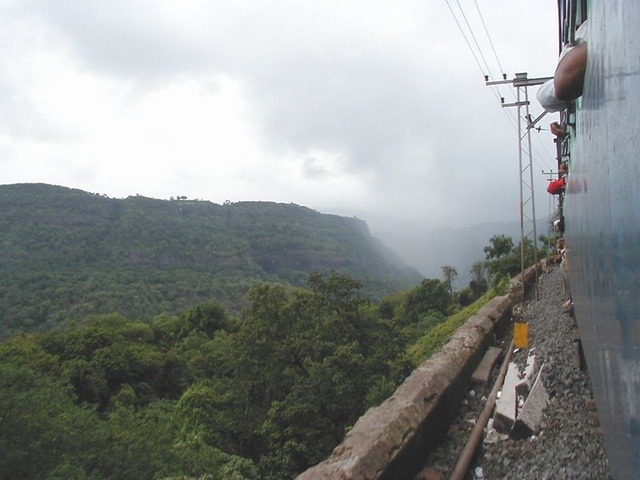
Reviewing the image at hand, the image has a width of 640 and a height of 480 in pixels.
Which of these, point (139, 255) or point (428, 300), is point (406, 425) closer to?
point (428, 300)

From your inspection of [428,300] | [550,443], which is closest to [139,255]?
[428,300]

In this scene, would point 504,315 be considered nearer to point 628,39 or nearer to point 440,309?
point 628,39

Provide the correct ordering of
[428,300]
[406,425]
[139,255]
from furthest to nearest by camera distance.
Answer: [139,255] → [428,300] → [406,425]

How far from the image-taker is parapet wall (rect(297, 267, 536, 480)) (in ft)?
9.39

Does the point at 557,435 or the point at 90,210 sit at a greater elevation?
the point at 90,210

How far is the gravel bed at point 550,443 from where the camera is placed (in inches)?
121

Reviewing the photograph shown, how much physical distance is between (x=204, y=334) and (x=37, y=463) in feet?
93.3

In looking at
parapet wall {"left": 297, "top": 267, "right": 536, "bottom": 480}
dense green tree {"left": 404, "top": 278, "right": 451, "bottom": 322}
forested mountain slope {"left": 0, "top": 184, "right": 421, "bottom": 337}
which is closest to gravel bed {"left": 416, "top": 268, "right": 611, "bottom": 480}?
parapet wall {"left": 297, "top": 267, "right": 536, "bottom": 480}

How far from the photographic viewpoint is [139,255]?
8969 cm

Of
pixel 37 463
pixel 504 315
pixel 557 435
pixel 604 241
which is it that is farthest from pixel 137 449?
pixel 604 241

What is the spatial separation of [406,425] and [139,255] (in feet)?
309

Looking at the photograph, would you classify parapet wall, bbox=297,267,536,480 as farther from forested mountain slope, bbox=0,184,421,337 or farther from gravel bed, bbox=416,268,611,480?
forested mountain slope, bbox=0,184,421,337

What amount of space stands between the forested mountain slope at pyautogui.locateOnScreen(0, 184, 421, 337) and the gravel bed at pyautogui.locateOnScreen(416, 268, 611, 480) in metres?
51.9

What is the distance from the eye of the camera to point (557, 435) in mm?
3619
